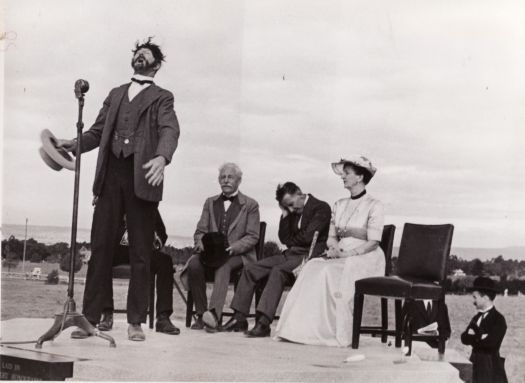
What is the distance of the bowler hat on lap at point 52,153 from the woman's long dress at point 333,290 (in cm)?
186

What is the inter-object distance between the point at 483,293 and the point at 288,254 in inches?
62.5

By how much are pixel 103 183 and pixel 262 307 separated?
1561mm

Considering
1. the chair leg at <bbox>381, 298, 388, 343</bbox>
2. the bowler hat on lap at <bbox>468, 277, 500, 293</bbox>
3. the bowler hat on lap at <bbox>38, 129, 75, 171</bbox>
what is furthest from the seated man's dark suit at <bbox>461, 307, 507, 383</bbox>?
the bowler hat on lap at <bbox>38, 129, 75, 171</bbox>

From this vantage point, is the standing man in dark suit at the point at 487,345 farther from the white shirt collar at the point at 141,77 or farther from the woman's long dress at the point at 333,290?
the white shirt collar at the point at 141,77

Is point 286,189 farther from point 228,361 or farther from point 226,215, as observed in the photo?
point 228,361

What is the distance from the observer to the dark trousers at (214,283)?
6.84m

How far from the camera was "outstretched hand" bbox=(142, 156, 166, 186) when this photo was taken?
5438 mm

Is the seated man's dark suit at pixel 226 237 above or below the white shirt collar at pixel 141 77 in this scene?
below

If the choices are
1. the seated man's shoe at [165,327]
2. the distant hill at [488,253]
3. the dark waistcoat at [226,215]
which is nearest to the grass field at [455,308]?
the distant hill at [488,253]

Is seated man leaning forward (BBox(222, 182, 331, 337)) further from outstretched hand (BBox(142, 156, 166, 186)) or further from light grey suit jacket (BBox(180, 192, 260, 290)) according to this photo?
outstretched hand (BBox(142, 156, 166, 186))

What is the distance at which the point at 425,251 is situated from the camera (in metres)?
6.24

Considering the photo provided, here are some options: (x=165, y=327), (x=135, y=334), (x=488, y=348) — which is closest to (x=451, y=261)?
(x=488, y=348)

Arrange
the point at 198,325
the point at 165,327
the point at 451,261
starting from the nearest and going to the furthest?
the point at 165,327
the point at 198,325
the point at 451,261

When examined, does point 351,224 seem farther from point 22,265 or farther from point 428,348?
point 22,265
